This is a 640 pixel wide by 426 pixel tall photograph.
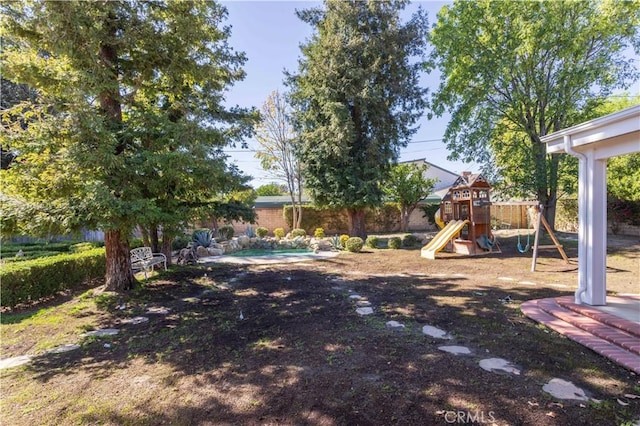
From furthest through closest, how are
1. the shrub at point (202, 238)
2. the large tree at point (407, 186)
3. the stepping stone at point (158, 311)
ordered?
the large tree at point (407, 186) → the shrub at point (202, 238) → the stepping stone at point (158, 311)

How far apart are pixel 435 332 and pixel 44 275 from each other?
7.40 meters

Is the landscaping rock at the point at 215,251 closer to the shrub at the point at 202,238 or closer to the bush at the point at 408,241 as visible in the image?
the shrub at the point at 202,238

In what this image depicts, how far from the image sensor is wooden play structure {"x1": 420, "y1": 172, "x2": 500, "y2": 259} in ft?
36.7

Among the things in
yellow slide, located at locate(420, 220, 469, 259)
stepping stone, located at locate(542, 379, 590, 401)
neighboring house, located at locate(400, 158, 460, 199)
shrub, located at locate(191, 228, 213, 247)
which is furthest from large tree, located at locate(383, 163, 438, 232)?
stepping stone, located at locate(542, 379, 590, 401)

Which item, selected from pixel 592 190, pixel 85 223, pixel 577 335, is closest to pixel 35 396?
pixel 85 223

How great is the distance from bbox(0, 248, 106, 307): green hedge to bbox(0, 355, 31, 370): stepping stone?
8.76ft

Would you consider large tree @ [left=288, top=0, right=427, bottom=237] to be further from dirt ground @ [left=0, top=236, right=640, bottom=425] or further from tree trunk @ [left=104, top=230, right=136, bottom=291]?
tree trunk @ [left=104, top=230, right=136, bottom=291]

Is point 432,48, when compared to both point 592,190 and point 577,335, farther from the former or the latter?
point 577,335

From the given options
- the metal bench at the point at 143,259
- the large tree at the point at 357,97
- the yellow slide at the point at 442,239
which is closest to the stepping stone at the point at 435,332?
the metal bench at the point at 143,259

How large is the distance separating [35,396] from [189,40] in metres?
5.95

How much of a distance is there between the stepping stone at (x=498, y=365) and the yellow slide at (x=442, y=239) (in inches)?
302

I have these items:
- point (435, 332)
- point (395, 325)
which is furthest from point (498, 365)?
point (395, 325)

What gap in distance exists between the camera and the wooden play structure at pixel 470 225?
1120cm

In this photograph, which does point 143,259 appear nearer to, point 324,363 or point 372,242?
point 324,363
